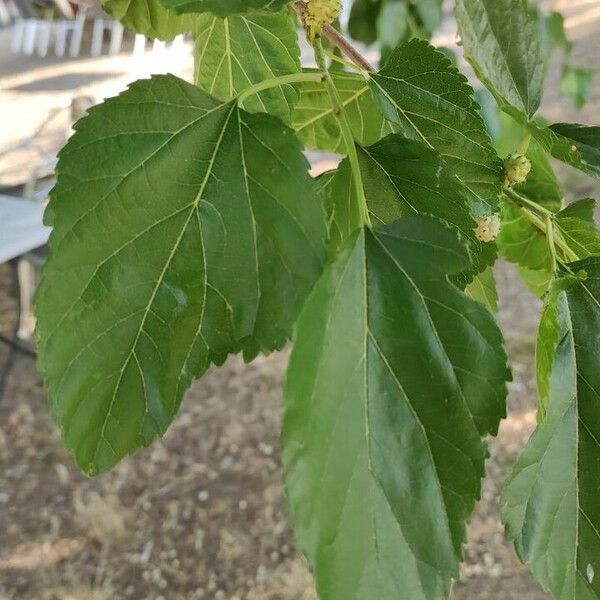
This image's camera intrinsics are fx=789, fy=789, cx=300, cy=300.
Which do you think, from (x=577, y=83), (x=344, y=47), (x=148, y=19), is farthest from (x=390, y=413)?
(x=577, y=83)

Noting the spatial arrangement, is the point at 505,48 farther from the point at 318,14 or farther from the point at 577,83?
the point at 577,83

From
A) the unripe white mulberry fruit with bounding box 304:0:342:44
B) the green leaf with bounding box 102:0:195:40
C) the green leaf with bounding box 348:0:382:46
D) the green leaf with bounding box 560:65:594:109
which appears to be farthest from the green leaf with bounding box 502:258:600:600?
the green leaf with bounding box 560:65:594:109

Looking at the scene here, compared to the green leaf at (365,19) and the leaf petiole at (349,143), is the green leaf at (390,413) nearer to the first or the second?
the leaf petiole at (349,143)

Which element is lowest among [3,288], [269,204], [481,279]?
[3,288]

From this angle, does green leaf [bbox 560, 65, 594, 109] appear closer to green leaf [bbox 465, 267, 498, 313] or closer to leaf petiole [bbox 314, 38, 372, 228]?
green leaf [bbox 465, 267, 498, 313]

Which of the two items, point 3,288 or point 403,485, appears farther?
point 3,288

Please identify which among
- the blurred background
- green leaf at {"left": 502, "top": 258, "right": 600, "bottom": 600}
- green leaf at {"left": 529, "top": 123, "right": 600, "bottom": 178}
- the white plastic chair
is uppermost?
green leaf at {"left": 529, "top": 123, "right": 600, "bottom": 178}

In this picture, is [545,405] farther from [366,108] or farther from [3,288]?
[3,288]

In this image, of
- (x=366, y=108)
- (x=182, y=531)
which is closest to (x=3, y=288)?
(x=182, y=531)
